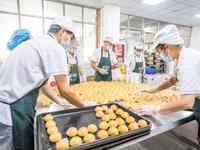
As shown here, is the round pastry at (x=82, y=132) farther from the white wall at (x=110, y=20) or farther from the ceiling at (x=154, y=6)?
the ceiling at (x=154, y=6)

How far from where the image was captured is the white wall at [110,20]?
16.8 ft

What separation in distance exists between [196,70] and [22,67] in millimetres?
1602

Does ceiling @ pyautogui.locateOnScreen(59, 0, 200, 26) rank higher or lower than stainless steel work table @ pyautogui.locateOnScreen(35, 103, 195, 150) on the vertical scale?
higher

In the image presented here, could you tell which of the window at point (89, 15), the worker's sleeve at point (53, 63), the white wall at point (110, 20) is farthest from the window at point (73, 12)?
the worker's sleeve at point (53, 63)

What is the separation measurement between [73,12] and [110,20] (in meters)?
1.64

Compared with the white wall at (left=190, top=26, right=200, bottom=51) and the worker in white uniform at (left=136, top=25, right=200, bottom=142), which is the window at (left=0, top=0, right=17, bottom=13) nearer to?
the worker in white uniform at (left=136, top=25, right=200, bottom=142)

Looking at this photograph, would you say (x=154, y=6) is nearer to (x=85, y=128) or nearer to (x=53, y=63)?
(x=53, y=63)

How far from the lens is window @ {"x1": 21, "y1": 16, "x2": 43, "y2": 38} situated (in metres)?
4.50

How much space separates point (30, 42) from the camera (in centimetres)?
104

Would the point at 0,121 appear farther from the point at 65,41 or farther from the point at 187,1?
the point at 187,1

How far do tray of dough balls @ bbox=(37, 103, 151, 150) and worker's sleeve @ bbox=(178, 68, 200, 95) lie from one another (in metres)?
0.54

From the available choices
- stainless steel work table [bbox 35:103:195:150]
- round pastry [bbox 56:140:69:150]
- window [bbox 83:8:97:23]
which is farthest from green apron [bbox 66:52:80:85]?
window [bbox 83:8:97:23]

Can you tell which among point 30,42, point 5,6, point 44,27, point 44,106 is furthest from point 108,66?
point 5,6

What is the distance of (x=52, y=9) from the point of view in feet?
16.1
